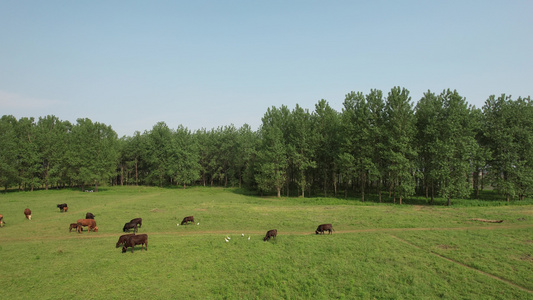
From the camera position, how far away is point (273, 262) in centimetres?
1867

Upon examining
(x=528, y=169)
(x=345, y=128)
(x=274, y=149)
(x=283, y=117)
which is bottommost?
(x=528, y=169)

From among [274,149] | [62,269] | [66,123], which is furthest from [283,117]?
[66,123]

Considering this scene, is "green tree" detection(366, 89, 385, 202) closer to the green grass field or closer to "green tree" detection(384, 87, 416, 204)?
"green tree" detection(384, 87, 416, 204)

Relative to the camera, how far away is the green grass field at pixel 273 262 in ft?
49.1

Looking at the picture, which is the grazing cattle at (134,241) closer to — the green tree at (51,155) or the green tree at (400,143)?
the green tree at (400,143)

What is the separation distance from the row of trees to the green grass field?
69.9 feet

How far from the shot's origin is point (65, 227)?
27.8 meters

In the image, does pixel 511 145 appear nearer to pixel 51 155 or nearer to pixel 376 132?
pixel 376 132

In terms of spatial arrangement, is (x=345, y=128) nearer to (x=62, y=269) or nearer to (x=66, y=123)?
(x=62, y=269)

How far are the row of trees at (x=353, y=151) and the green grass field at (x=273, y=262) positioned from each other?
Result: 21.3 m

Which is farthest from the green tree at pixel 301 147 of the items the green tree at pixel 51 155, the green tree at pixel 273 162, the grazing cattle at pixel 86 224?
the green tree at pixel 51 155

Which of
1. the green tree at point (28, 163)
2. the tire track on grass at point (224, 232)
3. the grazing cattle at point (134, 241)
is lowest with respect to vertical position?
the tire track on grass at point (224, 232)

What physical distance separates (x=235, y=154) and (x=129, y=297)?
248 ft

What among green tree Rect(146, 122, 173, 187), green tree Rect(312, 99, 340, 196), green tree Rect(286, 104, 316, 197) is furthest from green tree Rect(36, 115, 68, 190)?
green tree Rect(312, 99, 340, 196)
